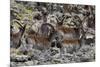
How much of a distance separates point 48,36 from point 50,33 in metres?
0.04

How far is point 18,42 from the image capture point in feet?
6.46

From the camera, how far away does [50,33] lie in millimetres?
2084

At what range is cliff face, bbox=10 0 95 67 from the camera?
6.47 ft

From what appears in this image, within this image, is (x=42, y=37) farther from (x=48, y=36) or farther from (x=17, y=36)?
(x=17, y=36)

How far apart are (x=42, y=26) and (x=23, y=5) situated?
0.30 m

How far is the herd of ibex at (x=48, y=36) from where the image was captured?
6.48ft

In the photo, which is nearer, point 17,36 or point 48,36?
point 17,36

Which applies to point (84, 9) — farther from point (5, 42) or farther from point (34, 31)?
point (5, 42)

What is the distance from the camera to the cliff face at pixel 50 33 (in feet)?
6.47

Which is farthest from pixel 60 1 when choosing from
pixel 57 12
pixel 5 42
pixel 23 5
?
pixel 5 42

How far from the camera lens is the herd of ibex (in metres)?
1.98

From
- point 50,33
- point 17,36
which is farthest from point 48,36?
point 17,36

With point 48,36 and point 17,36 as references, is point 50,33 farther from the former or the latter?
point 17,36
